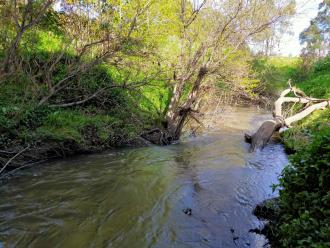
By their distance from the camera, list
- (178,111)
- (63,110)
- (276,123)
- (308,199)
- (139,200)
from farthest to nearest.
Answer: (178,111) < (276,123) < (63,110) < (139,200) < (308,199)

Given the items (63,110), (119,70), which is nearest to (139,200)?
(63,110)

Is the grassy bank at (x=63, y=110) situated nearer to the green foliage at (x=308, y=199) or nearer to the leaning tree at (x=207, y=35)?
the leaning tree at (x=207, y=35)

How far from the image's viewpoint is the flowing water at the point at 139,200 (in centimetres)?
457

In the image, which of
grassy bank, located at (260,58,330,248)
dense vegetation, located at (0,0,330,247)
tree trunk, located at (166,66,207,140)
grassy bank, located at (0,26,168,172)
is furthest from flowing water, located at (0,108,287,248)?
tree trunk, located at (166,66,207,140)

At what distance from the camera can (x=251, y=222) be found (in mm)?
5039

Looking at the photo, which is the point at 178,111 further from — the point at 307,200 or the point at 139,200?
the point at 307,200

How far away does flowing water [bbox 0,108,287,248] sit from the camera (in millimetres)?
4574

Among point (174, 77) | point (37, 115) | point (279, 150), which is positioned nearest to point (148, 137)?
point (174, 77)

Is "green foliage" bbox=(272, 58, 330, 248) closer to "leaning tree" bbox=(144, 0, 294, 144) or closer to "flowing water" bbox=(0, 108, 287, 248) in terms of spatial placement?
"flowing water" bbox=(0, 108, 287, 248)

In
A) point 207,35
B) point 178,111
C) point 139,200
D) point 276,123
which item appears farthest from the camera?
point 178,111

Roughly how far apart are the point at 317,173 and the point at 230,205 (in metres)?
2.49

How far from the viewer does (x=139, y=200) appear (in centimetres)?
601

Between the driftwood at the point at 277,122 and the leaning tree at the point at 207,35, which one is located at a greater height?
the leaning tree at the point at 207,35

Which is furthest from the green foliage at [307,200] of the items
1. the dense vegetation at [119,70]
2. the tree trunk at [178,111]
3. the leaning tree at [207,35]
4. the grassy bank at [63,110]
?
the tree trunk at [178,111]
